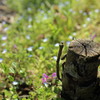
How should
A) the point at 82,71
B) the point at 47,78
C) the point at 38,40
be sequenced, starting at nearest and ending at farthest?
the point at 82,71
the point at 47,78
the point at 38,40

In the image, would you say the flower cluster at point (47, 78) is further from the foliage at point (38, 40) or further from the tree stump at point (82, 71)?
the tree stump at point (82, 71)

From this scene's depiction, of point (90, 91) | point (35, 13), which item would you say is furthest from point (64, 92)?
point (35, 13)

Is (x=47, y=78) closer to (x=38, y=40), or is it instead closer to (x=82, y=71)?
(x=82, y=71)

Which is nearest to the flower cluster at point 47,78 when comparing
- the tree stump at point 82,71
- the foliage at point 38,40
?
the foliage at point 38,40

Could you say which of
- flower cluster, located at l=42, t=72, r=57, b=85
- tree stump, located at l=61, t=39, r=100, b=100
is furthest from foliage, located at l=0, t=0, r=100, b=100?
tree stump, located at l=61, t=39, r=100, b=100

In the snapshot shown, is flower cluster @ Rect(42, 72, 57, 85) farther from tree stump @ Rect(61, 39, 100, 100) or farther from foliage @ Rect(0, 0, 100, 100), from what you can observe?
tree stump @ Rect(61, 39, 100, 100)

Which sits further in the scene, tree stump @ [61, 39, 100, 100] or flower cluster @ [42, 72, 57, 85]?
flower cluster @ [42, 72, 57, 85]

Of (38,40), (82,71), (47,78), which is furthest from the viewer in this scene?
(38,40)

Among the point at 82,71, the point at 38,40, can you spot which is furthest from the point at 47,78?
the point at 38,40
